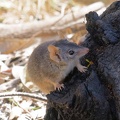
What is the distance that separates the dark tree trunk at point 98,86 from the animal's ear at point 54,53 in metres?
0.37

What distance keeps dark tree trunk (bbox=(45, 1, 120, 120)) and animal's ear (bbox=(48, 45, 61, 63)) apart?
371mm

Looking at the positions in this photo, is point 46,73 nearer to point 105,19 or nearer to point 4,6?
point 105,19

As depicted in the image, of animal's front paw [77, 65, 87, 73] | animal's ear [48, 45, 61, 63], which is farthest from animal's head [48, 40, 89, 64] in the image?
animal's front paw [77, 65, 87, 73]

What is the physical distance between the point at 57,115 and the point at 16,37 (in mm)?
3319

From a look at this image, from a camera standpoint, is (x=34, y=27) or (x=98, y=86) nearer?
(x=98, y=86)

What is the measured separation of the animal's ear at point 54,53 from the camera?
3663 mm

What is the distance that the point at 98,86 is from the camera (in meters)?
3.07

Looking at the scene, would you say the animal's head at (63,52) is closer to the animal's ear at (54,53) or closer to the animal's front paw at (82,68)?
the animal's ear at (54,53)

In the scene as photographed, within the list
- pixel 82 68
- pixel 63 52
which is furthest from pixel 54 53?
pixel 82 68

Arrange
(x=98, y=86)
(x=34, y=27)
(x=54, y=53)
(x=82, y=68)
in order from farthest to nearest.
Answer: (x=34, y=27)
(x=54, y=53)
(x=82, y=68)
(x=98, y=86)

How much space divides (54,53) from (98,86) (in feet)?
2.52

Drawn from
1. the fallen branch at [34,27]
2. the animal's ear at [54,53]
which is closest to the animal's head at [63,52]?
the animal's ear at [54,53]

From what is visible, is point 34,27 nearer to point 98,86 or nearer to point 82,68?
point 82,68

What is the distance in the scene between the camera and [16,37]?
6562 mm
